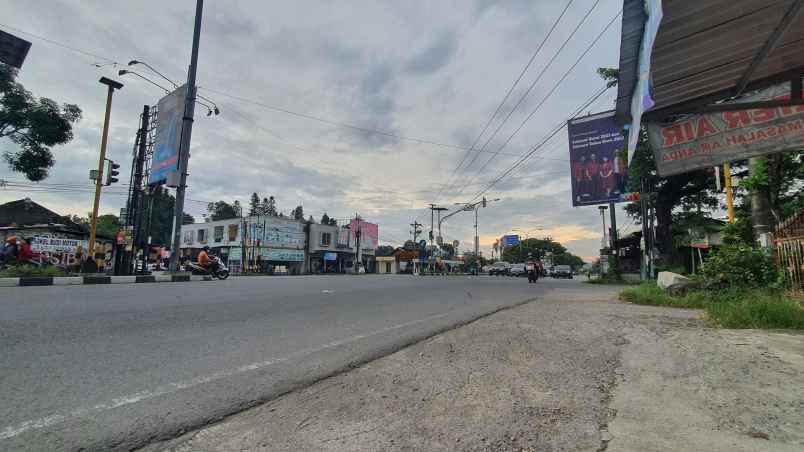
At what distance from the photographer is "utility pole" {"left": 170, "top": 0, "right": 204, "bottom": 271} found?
1675 cm

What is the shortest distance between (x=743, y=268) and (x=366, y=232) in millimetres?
52500

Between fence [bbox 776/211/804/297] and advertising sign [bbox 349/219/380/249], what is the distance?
48.7m

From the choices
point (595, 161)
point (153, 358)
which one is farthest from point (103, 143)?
point (595, 161)

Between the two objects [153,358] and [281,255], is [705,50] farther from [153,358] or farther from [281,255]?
[281,255]

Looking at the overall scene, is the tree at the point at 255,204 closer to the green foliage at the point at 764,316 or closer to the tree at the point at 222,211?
the tree at the point at 222,211

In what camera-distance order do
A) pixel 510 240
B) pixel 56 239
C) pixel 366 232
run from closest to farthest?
pixel 56 239 → pixel 366 232 → pixel 510 240

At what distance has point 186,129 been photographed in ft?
57.6

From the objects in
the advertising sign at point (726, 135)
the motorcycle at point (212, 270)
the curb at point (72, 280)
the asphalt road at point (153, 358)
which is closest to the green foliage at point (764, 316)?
the advertising sign at point (726, 135)

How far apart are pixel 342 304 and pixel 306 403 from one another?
16.6ft

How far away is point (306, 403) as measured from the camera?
7.74 feet

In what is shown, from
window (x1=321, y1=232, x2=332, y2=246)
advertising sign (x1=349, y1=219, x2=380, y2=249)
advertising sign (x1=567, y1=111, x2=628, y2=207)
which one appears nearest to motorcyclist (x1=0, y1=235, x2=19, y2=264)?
advertising sign (x1=567, y1=111, x2=628, y2=207)

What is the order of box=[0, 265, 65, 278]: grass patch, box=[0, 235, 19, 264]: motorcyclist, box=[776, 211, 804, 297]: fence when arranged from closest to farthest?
box=[776, 211, 804, 297]: fence, box=[0, 265, 65, 278]: grass patch, box=[0, 235, 19, 264]: motorcyclist

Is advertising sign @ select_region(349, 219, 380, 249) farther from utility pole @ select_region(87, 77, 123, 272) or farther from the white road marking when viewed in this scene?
the white road marking

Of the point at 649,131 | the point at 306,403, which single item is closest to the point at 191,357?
the point at 306,403
